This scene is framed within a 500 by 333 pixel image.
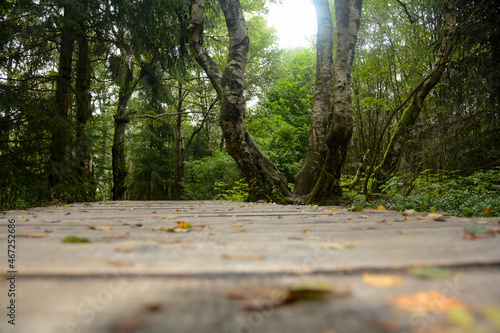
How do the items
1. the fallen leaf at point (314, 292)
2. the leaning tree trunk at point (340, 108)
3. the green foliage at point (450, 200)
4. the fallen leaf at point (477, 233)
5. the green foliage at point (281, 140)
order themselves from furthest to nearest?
the green foliage at point (281, 140) < the leaning tree trunk at point (340, 108) < the green foliage at point (450, 200) < the fallen leaf at point (477, 233) < the fallen leaf at point (314, 292)

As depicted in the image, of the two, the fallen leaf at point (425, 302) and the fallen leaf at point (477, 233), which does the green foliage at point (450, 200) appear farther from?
the fallen leaf at point (425, 302)

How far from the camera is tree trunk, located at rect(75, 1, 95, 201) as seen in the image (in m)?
5.94

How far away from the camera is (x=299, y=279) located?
2.27ft

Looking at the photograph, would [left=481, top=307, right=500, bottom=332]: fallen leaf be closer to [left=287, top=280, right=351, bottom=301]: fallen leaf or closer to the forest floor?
the forest floor

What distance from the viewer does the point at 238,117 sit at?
210 inches

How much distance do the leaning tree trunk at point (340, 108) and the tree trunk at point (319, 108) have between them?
1.88 ft

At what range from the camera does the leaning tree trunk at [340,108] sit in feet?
14.1

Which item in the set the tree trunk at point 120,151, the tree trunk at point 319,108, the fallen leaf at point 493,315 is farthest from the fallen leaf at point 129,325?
the tree trunk at point 120,151

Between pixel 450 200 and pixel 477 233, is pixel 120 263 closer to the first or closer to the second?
pixel 477 233

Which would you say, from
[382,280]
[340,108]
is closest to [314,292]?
[382,280]

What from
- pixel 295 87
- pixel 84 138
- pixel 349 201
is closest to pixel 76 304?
pixel 349 201

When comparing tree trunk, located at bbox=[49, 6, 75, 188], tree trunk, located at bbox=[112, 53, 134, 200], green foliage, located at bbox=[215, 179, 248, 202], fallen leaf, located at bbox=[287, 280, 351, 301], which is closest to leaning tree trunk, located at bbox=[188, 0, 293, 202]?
tree trunk, located at bbox=[49, 6, 75, 188]

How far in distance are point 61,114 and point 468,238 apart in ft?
20.7

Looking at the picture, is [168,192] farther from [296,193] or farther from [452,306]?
[452,306]
